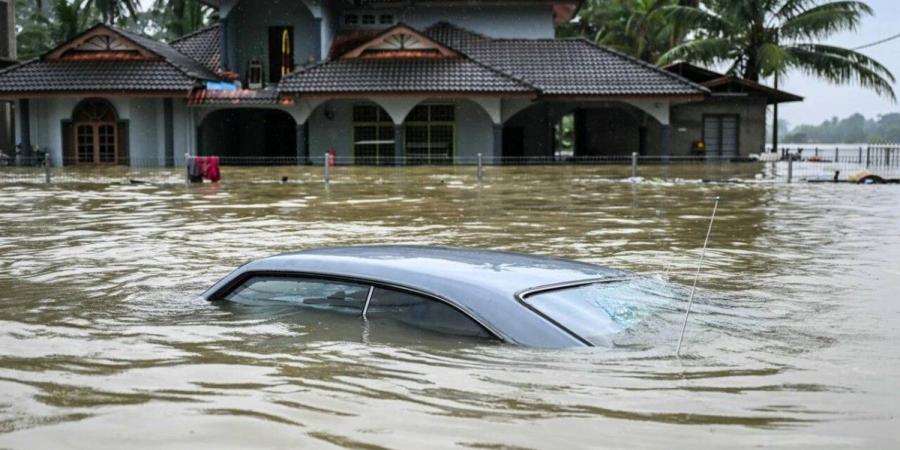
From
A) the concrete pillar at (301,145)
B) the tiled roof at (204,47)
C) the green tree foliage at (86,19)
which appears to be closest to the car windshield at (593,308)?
the concrete pillar at (301,145)

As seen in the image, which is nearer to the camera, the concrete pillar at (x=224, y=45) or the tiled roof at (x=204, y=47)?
the concrete pillar at (x=224, y=45)

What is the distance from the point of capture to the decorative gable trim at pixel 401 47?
37938 mm

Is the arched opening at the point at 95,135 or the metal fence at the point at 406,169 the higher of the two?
the arched opening at the point at 95,135

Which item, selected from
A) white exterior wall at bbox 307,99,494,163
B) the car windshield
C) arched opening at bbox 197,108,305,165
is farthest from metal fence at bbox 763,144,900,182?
the car windshield

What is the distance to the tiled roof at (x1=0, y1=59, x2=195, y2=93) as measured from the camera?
36.9 meters

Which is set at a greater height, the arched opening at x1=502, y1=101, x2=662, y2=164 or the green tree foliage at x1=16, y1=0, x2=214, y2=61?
the green tree foliage at x1=16, y1=0, x2=214, y2=61

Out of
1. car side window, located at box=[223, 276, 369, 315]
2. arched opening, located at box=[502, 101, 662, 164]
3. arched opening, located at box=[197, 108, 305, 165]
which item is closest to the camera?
car side window, located at box=[223, 276, 369, 315]

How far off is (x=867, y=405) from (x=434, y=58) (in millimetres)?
33962

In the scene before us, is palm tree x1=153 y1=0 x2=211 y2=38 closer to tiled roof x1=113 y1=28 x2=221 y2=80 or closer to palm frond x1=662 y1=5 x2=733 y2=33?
tiled roof x1=113 y1=28 x2=221 y2=80

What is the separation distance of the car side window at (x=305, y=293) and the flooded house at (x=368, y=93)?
97.4ft

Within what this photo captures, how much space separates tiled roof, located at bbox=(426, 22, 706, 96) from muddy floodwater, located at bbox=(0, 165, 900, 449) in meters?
25.3

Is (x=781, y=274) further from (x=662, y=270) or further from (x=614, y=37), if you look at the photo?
(x=614, y=37)

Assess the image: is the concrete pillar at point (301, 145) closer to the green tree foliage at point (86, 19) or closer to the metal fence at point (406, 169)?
the metal fence at point (406, 169)

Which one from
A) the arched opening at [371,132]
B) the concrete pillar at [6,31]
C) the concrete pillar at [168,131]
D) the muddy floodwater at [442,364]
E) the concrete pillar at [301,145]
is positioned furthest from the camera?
the concrete pillar at [6,31]
